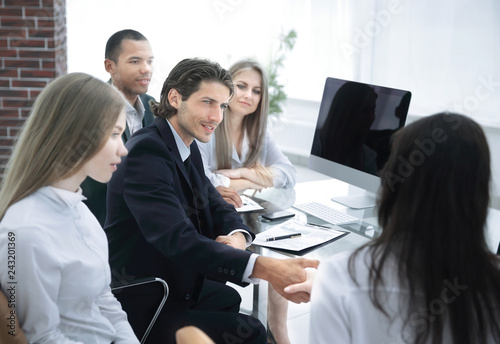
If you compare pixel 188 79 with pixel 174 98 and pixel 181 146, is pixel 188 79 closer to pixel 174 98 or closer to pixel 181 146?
pixel 174 98

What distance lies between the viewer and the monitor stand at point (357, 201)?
→ 8.73 ft

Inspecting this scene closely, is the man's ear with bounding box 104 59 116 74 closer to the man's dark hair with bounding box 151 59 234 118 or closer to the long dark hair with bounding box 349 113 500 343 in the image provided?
the man's dark hair with bounding box 151 59 234 118

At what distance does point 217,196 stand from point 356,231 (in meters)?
0.62

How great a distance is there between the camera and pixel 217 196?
2318 mm

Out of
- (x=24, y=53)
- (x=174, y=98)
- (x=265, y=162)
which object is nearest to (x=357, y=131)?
(x=265, y=162)

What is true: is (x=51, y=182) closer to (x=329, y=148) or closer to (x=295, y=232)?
(x=295, y=232)

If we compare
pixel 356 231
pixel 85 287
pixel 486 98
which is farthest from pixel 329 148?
pixel 486 98

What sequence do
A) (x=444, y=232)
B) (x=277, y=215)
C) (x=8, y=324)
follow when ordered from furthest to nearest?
(x=277, y=215) → (x=8, y=324) → (x=444, y=232)

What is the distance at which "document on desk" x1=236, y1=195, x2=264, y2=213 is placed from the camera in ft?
8.23

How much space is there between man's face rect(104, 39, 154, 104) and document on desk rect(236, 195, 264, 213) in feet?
3.60

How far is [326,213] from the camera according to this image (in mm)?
2510

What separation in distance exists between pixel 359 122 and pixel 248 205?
2.23ft

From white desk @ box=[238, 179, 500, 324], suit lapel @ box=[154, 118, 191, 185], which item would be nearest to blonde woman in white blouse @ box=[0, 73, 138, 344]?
suit lapel @ box=[154, 118, 191, 185]

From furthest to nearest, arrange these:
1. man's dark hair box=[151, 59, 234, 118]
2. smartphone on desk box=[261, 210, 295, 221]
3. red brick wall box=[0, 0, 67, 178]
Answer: red brick wall box=[0, 0, 67, 178] → smartphone on desk box=[261, 210, 295, 221] → man's dark hair box=[151, 59, 234, 118]
